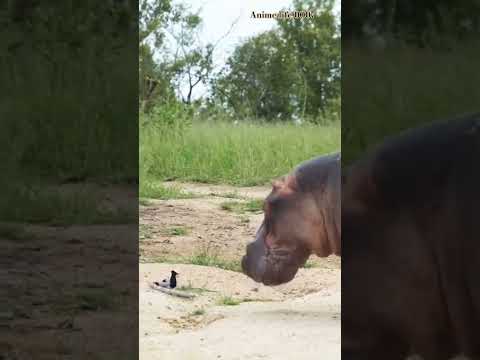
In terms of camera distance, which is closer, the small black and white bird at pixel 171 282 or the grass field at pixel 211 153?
the small black and white bird at pixel 171 282

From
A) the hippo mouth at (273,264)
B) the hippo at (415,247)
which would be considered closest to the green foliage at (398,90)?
the hippo at (415,247)

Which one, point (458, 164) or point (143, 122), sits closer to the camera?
point (458, 164)

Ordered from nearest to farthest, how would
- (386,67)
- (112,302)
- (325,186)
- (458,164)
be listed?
(458,164) < (325,186) < (386,67) < (112,302)

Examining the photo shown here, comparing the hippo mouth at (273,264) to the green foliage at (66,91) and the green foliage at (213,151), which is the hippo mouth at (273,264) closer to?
the green foliage at (213,151)

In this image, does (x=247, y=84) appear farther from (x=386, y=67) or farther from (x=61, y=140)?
(x=61, y=140)

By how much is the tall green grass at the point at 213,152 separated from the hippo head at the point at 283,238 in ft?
0.55

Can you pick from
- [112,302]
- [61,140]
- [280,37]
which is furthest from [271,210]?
[61,140]

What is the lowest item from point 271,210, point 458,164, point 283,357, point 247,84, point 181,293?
point 283,357

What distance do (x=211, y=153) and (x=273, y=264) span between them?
636 mm

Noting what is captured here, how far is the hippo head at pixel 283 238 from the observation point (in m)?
3.51

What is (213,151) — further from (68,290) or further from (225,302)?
(68,290)

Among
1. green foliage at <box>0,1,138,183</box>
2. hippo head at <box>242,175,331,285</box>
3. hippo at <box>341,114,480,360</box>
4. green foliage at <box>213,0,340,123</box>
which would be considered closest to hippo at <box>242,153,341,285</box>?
hippo head at <box>242,175,331,285</box>

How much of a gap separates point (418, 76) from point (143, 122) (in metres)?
1.31

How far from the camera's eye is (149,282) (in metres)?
3.63
